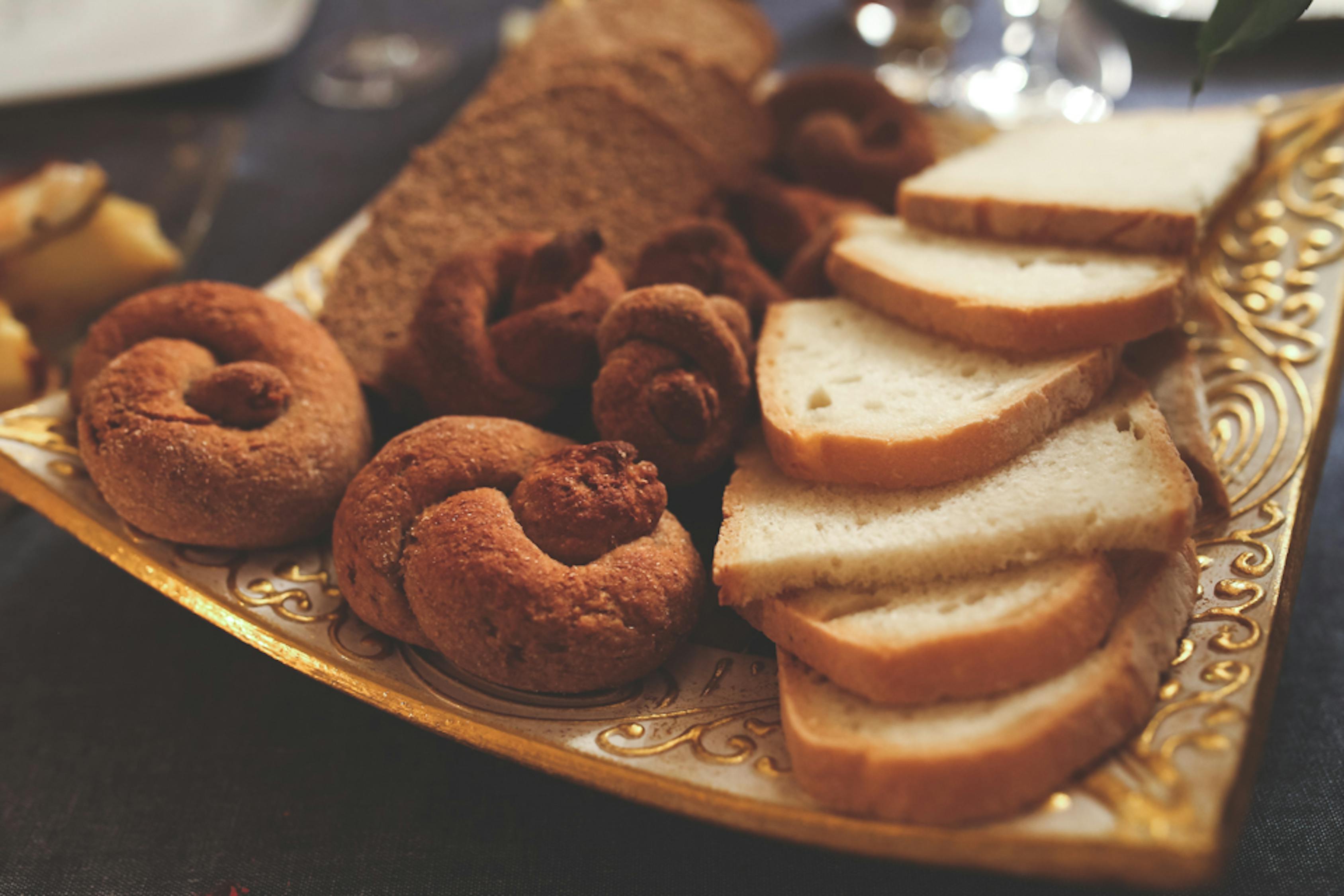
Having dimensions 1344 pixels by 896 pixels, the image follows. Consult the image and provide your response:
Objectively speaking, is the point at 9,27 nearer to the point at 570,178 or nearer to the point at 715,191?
the point at 570,178

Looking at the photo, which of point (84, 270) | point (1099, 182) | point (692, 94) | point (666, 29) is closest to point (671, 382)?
point (1099, 182)

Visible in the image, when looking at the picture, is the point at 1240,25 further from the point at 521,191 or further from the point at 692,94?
the point at 521,191

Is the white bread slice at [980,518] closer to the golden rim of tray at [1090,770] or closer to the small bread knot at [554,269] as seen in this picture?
the golden rim of tray at [1090,770]

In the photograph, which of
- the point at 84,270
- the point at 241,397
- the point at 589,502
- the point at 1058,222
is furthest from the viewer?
the point at 84,270

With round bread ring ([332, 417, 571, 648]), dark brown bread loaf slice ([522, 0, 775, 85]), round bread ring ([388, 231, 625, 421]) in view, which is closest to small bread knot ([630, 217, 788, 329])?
round bread ring ([388, 231, 625, 421])

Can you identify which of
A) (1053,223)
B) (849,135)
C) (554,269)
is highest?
(849,135)

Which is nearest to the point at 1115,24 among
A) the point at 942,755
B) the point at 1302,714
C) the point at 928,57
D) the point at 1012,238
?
the point at 928,57

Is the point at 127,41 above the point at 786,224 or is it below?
above
